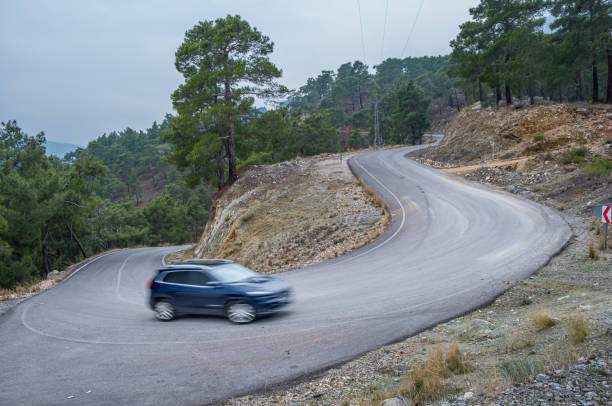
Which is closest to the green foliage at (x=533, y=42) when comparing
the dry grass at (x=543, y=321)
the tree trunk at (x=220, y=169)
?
the tree trunk at (x=220, y=169)

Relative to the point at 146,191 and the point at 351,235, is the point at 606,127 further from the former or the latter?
the point at 146,191

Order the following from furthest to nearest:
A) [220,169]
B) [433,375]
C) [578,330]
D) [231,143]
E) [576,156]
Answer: [220,169] < [231,143] < [576,156] < [578,330] < [433,375]

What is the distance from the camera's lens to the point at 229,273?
34.9 ft

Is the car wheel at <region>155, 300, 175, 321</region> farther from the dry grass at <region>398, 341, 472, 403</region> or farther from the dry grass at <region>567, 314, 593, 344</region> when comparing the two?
the dry grass at <region>567, 314, 593, 344</region>

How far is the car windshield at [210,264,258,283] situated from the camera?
1038cm

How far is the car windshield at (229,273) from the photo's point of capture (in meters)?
10.4

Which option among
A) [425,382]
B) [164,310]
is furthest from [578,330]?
[164,310]

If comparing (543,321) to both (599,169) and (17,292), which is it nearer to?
(599,169)

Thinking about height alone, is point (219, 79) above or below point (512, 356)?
above

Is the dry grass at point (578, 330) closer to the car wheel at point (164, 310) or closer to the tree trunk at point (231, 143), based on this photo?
the car wheel at point (164, 310)

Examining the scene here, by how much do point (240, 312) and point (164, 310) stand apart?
256cm

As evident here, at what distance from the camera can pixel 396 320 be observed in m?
9.11

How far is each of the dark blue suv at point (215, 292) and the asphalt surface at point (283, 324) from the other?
1.13 ft

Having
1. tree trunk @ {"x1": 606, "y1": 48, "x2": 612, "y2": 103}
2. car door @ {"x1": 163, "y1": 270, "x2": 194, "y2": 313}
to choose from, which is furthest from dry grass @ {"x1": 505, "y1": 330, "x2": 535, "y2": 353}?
tree trunk @ {"x1": 606, "y1": 48, "x2": 612, "y2": 103}
